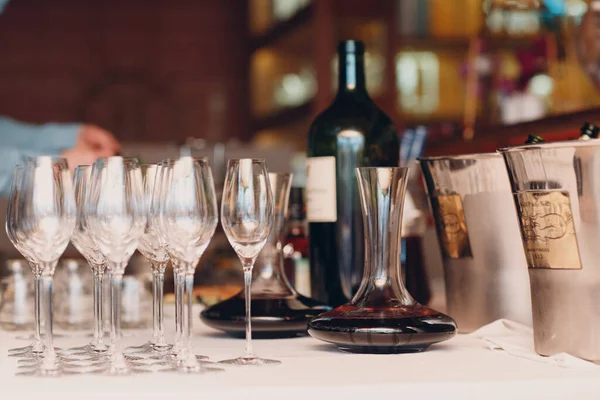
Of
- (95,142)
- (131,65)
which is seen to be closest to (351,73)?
(95,142)

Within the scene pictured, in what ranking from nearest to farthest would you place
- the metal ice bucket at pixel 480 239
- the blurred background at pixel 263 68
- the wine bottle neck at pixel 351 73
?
1. the metal ice bucket at pixel 480 239
2. the wine bottle neck at pixel 351 73
3. the blurred background at pixel 263 68

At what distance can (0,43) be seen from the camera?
541cm

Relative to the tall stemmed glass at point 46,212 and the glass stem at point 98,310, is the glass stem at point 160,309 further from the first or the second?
the tall stemmed glass at point 46,212

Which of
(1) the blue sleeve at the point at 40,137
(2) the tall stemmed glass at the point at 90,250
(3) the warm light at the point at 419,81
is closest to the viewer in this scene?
(2) the tall stemmed glass at the point at 90,250

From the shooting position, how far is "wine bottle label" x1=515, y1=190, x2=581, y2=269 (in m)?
0.99

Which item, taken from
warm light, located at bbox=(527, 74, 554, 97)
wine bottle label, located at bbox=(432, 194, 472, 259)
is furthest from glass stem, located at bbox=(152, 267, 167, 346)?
warm light, located at bbox=(527, 74, 554, 97)

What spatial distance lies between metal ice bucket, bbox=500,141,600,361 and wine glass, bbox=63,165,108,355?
476 millimetres

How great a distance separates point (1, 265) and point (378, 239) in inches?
66.3

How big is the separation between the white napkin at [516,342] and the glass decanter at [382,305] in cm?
7

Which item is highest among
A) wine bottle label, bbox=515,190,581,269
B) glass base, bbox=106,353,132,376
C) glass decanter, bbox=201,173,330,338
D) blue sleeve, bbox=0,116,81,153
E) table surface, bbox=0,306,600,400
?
blue sleeve, bbox=0,116,81,153

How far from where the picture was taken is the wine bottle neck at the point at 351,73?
1.39 m

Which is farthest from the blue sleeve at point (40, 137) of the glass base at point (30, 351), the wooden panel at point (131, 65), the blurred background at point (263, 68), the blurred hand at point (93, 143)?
the wooden panel at point (131, 65)

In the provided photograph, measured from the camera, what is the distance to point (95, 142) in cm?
284

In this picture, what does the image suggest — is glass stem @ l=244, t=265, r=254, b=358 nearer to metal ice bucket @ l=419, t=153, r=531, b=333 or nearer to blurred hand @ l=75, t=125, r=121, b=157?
metal ice bucket @ l=419, t=153, r=531, b=333
